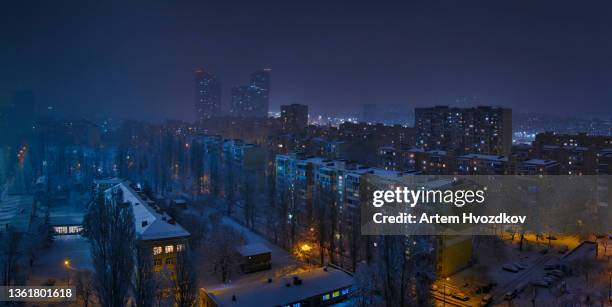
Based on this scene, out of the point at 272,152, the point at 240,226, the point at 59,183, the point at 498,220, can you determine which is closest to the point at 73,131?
the point at 59,183

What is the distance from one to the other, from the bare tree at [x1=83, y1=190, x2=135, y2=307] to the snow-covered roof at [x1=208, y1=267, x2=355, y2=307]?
2360 mm

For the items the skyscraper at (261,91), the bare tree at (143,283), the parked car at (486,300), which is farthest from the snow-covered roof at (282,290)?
the skyscraper at (261,91)

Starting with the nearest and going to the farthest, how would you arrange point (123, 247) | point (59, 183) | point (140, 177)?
point (123, 247) < point (59, 183) < point (140, 177)

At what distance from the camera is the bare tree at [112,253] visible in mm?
6031

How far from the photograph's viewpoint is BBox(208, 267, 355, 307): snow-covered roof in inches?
319

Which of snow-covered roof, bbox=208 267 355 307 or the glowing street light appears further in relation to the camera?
the glowing street light

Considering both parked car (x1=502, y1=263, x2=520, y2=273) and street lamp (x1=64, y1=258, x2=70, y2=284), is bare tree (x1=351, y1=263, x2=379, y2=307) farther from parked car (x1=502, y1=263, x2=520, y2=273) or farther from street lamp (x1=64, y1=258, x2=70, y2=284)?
street lamp (x1=64, y1=258, x2=70, y2=284)

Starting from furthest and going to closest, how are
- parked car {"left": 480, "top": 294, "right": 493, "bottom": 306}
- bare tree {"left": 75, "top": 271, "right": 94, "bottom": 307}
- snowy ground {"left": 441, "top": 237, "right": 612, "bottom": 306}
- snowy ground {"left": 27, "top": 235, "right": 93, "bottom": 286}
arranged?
snowy ground {"left": 27, "top": 235, "right": 93, "bottom": 286}, snowy ground {"left": 441, "top": 237, "right": 612, "bottom": 306}, parked car {"left": 480, "top": 294, "right": 493, "bottom": 306}, bare tree {"left": 75, "top": 271, "right": 94, "bottom": 307}

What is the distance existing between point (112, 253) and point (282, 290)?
3.67 m

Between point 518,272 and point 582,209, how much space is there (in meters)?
5.71

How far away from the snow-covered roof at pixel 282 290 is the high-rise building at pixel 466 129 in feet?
58.5

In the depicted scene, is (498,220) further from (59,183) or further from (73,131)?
(73,131)

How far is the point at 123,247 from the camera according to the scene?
6.20m

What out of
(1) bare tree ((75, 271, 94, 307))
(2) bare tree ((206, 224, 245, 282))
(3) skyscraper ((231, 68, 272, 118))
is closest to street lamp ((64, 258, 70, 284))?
(1) bare tree ((75, 271, 94, 307))
